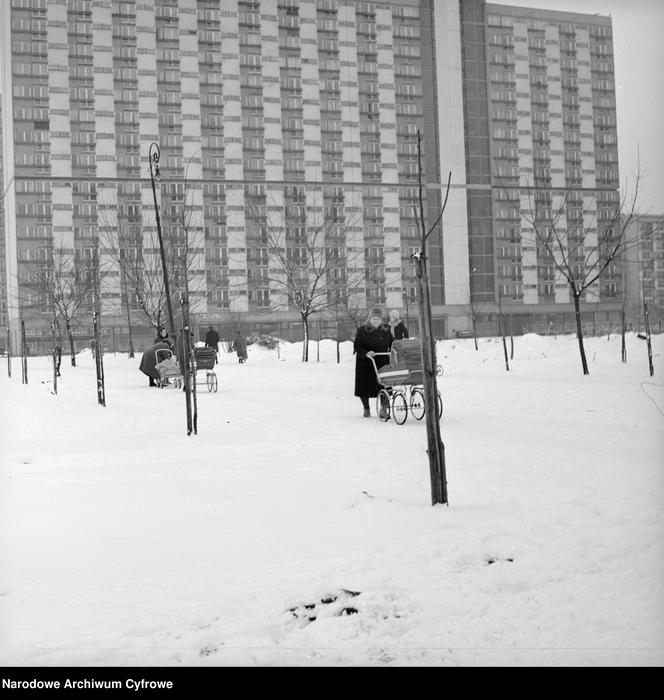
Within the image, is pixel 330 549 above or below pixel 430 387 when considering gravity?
below

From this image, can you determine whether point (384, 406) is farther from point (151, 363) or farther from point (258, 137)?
point (258, 137)

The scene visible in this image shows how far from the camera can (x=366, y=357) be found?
1077 cm

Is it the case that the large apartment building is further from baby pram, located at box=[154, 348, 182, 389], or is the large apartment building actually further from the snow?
the snow

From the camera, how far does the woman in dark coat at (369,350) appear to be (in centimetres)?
1075

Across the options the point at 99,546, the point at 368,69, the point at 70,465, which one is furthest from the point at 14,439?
the point at 368,69

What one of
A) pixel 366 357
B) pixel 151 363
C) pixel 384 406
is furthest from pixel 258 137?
pixel 384 406

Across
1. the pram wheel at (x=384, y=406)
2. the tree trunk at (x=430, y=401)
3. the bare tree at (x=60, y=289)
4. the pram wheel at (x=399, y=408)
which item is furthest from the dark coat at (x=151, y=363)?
the tree trunk at (x=430, y=401)

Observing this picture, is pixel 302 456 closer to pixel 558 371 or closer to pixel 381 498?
pixel 381 498

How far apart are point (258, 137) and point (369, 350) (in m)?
65.9

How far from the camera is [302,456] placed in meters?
7.11

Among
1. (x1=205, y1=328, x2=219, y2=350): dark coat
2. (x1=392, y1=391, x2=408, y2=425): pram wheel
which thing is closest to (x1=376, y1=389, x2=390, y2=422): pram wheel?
(x1=392, y1=391, x2=408, y2=425): pram wheel

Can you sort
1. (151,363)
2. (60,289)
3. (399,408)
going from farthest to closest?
1. (60,289)
2. (151,363)
3. (399,408)

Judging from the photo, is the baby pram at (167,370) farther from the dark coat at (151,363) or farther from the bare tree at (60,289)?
the bare tree at (60,289)

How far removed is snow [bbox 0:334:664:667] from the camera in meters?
2.62
